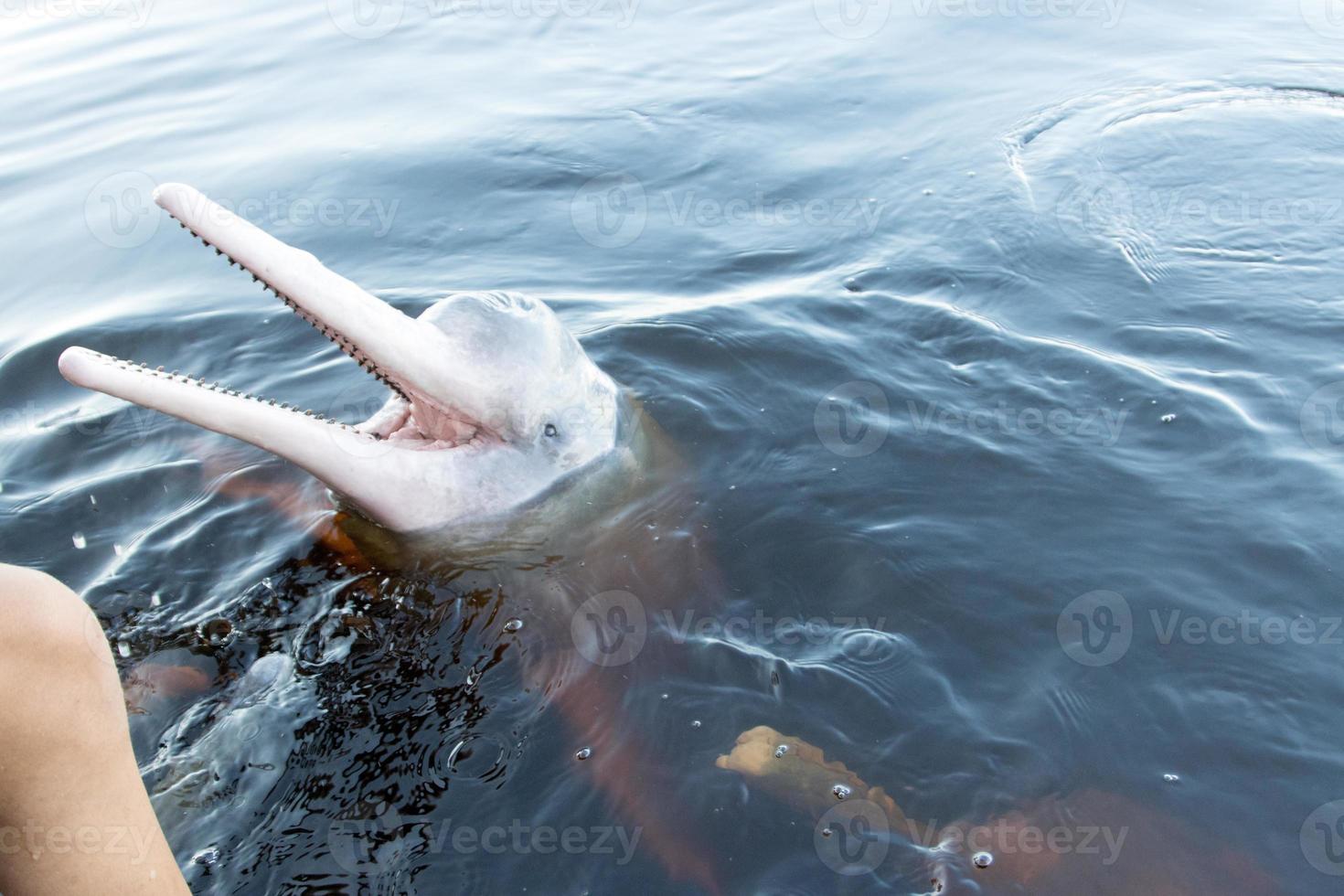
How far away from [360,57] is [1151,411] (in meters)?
9.53

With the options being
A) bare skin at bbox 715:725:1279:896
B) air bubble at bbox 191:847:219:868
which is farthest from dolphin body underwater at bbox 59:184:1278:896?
air bubble at bbox 191:847:219:868

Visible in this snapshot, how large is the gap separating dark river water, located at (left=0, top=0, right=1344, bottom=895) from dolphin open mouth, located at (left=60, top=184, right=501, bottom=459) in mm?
652

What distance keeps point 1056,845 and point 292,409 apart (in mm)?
3179

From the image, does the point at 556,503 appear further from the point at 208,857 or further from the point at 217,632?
the point at 208,857

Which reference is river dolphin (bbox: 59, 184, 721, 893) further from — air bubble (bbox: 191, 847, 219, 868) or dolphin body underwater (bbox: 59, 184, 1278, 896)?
air bubble (bbox: 191, 847, 219, 868)

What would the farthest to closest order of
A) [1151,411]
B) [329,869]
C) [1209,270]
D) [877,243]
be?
[877,243] < [1209,270] < [1151,411] < [329,869]

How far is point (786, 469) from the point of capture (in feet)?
18.3

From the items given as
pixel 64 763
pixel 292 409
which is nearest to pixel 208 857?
pixel 64 763

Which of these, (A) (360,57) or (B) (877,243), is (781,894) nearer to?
(B) (877,243)

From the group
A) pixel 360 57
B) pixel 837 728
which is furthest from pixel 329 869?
pixel 360 57

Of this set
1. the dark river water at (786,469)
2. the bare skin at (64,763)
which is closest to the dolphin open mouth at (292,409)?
the dark river water at (786,469)

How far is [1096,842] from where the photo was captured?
3.78 m

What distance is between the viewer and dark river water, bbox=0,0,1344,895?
384cm

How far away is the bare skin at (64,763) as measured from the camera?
198cm
